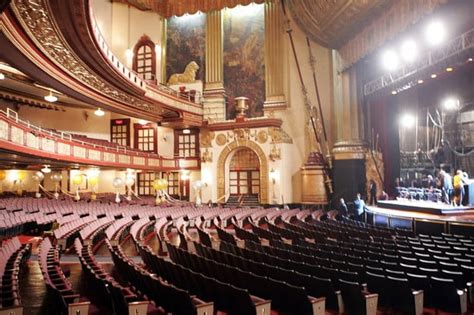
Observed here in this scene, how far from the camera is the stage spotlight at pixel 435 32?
11.3 metres

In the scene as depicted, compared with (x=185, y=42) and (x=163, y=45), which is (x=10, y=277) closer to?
(x=185, y=42)

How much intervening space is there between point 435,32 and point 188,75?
44.2 feet

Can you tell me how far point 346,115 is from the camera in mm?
17250

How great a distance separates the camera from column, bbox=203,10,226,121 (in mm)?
20984

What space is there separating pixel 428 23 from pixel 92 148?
42.1 ft

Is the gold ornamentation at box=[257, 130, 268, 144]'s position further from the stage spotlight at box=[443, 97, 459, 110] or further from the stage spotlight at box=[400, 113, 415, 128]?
the stage spotlight at box=[443, 97, 459, 110]

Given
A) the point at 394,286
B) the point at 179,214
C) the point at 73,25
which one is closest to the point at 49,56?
the point at 73,25

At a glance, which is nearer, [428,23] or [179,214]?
[428,23]

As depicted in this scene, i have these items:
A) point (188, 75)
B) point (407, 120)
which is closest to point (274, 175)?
point (407, 120)

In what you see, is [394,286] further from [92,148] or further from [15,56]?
[92,148]

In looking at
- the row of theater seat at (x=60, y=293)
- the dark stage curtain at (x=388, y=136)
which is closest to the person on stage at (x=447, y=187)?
the dark stage curtain at (x=388, y=136)

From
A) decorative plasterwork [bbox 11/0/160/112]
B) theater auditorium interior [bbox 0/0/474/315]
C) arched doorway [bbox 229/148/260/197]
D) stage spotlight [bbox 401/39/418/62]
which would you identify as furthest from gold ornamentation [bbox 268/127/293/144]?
decorative plasterwork [bbox 11/0/160/112]

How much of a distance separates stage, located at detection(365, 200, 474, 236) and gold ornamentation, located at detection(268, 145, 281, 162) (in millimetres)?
6372

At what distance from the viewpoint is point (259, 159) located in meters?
19.7
